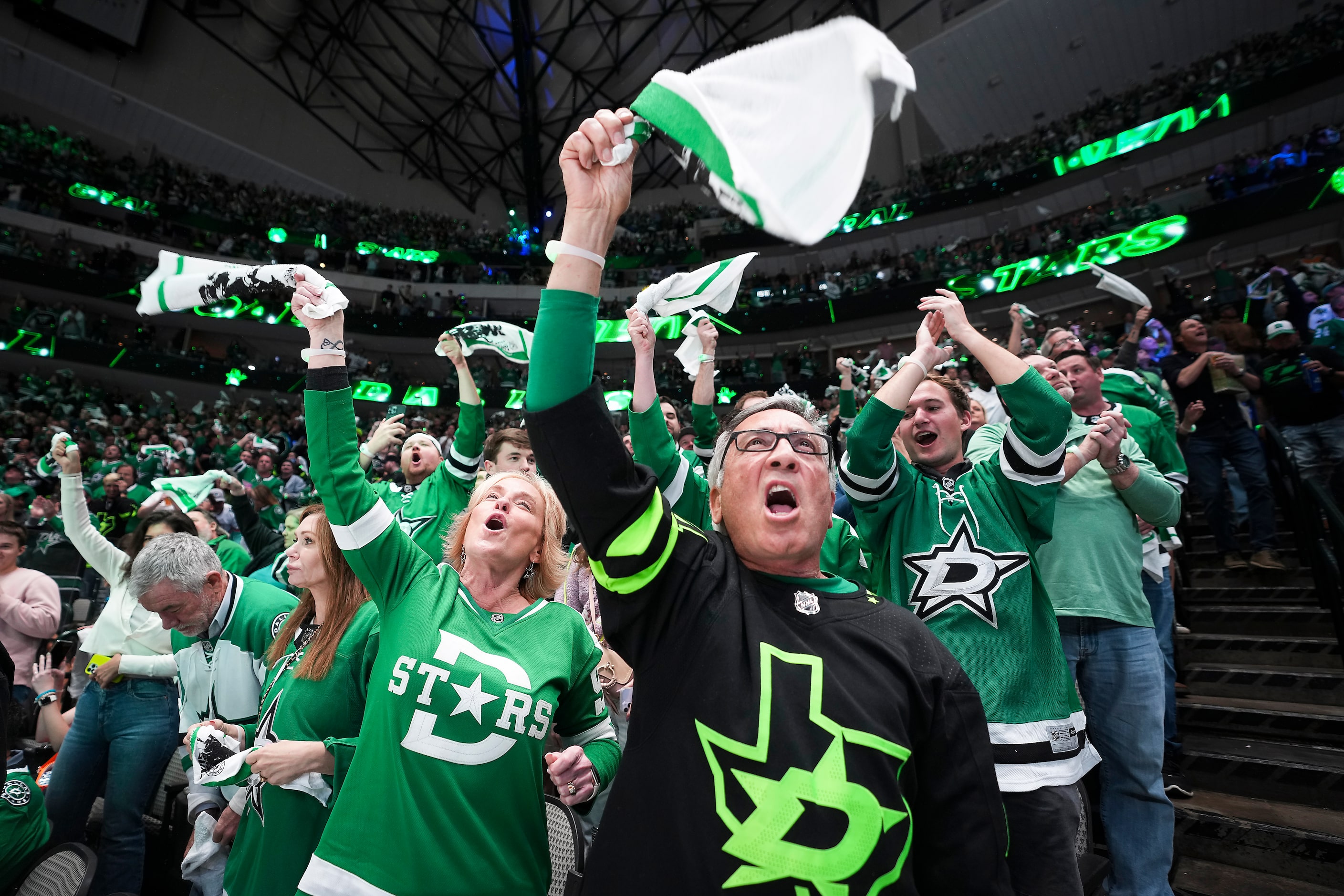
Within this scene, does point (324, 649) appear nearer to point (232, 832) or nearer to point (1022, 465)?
point (232, 832)

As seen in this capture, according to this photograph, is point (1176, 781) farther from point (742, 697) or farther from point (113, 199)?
point (113, 199)

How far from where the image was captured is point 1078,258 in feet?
58.1

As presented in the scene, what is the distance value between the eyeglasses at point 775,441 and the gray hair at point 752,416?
31mm

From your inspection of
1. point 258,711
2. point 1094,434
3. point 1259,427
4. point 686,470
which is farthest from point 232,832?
point 1259,427

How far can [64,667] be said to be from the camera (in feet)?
14.6

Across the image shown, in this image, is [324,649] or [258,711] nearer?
[324,649]

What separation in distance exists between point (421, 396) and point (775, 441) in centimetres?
2506

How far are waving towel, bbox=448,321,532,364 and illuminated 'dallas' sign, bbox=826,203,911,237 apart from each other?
19992 mm

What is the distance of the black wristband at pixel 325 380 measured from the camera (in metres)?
1.76

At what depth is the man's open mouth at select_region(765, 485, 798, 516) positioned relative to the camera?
1292mm

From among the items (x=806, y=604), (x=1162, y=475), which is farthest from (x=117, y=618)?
(x=1162, y=475)

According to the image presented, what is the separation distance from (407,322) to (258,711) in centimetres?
2451

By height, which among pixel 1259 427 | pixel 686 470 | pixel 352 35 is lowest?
pixel 686 470

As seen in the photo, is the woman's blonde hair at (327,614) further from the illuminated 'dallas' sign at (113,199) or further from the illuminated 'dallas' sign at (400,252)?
the illuminated 'dallas' sign at (400,252)
